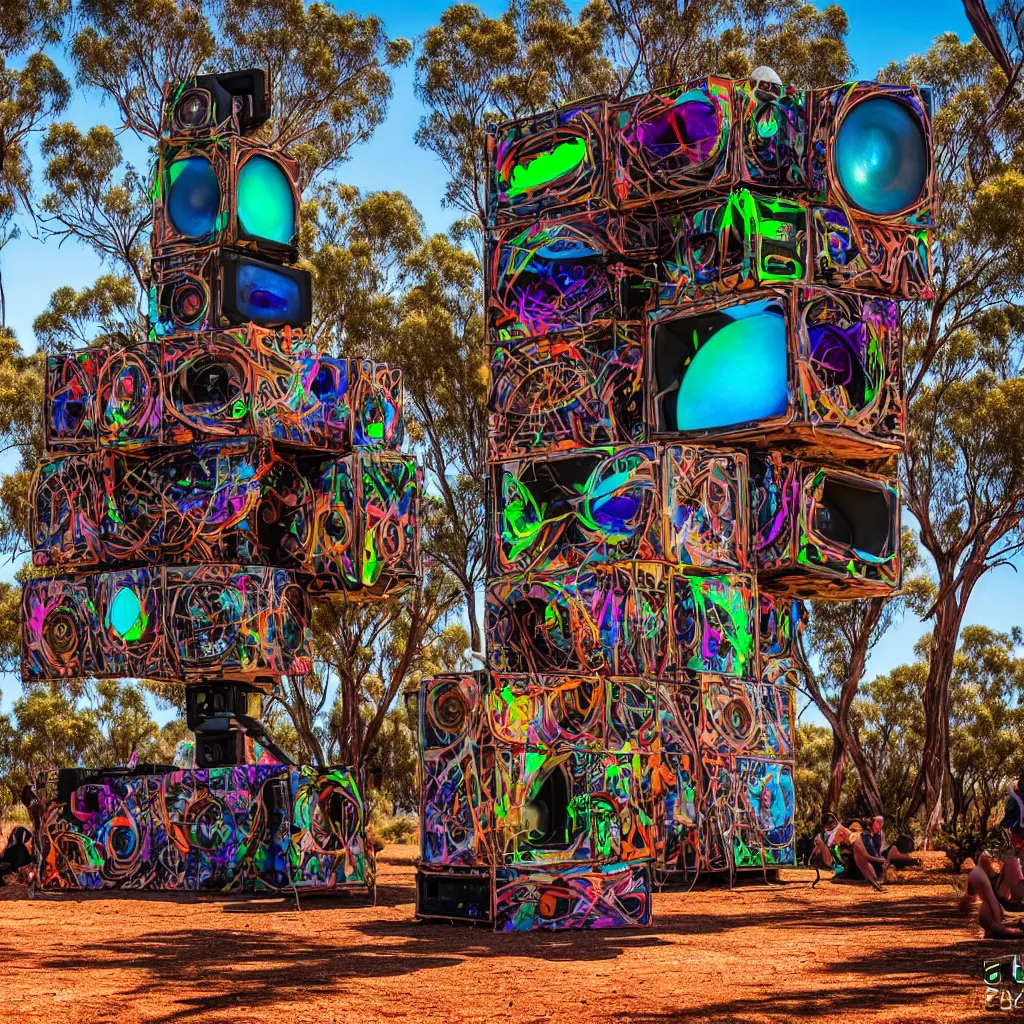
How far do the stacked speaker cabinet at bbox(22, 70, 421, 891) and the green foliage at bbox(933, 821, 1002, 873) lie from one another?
23.8 ft

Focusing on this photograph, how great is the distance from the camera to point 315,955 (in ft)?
39.5

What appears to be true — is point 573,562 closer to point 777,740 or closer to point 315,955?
point 777,740

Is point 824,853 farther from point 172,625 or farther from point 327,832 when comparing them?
point 172,625

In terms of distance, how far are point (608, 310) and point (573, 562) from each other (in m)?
3.20

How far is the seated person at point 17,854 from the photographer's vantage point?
2103cm

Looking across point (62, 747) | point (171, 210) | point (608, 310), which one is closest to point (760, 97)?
point (608, 310)

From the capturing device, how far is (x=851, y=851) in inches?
738

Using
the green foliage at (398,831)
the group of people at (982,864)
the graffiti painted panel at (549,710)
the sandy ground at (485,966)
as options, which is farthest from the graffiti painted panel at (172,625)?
the green foliage at (398,831)

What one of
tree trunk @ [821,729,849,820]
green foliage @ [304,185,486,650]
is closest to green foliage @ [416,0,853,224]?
green foliage @ [304,185,486,650]

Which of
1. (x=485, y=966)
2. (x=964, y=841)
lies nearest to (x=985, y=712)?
(x=964, y=841)

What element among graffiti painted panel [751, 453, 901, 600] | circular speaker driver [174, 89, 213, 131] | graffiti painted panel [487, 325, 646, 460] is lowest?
graffiti painted panel [751, 453, 901, 600]

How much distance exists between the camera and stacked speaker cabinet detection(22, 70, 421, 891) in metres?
18.8

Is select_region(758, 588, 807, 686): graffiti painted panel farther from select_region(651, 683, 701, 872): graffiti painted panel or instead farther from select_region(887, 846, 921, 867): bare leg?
select_region(887, 846, 921, 867): bare leg

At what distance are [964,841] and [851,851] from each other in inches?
147
